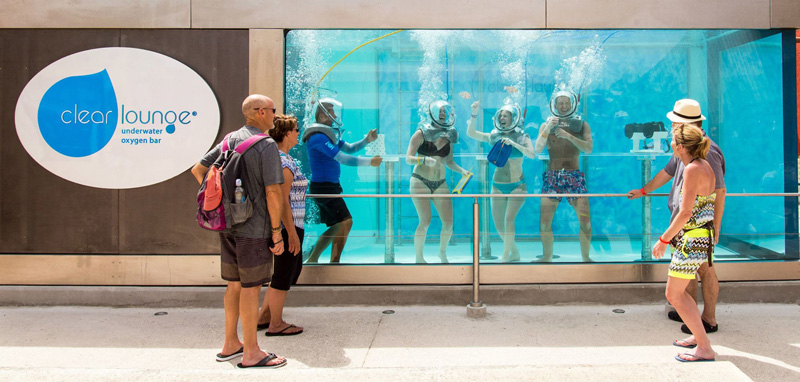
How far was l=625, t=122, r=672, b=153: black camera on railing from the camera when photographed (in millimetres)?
5605

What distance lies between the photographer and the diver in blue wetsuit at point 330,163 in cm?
540

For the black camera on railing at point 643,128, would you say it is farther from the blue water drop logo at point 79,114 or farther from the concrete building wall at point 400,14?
the blue water drop logo at point 79,114

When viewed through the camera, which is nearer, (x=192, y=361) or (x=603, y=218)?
(x=192, y=361)

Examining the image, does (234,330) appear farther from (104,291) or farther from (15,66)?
(15,66)

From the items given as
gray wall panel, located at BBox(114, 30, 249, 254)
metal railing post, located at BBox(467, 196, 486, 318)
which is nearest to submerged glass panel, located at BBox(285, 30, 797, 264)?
gray wall panel, located at BBox(114, 30, 249, 254)

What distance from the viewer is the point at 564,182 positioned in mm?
5574

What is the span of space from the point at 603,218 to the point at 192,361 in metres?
3.68

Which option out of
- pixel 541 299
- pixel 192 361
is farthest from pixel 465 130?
pixel 192 361

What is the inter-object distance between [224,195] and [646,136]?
13.0 feet

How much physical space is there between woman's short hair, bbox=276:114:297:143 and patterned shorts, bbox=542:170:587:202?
8.34ft

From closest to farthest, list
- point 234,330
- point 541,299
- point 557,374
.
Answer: point 557,374, point 234,330, point 541,299

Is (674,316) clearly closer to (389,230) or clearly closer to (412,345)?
(412,345)

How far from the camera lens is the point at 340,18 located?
17.3ft

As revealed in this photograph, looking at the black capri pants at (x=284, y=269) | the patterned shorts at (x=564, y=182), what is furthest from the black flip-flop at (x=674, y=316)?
the black capri pants at (x=284, y=269)
